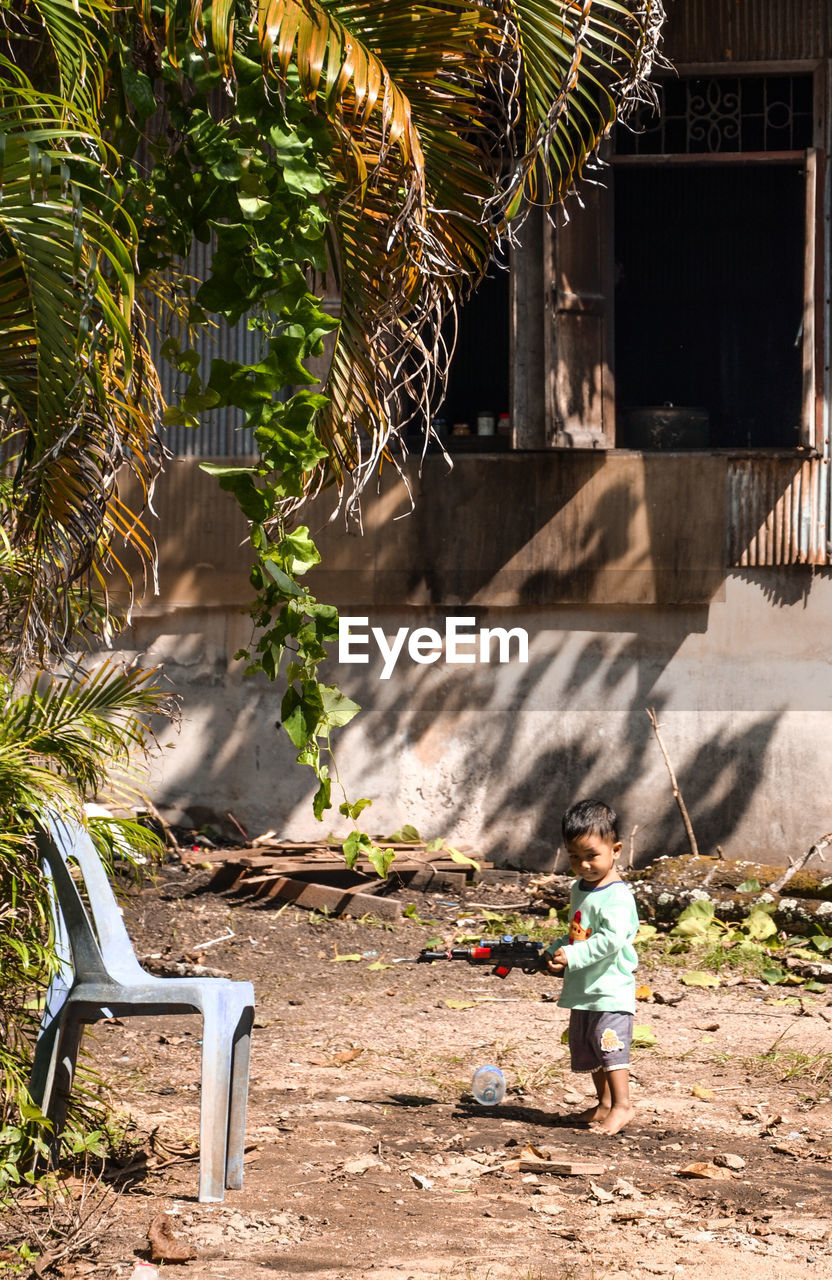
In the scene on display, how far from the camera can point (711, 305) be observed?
1273 cm

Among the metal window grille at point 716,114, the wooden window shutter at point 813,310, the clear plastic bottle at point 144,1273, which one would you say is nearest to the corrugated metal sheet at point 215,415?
the metal window grille at point 716,114

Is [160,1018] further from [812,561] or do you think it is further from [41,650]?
[812,561]

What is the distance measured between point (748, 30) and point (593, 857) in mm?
6262

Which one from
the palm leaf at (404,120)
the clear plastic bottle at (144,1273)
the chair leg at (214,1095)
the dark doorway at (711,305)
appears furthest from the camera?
the dark doorway at (711,305)

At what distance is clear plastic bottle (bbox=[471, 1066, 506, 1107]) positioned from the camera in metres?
4.91

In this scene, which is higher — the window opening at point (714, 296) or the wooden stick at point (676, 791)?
the window opening at point (714, 296)

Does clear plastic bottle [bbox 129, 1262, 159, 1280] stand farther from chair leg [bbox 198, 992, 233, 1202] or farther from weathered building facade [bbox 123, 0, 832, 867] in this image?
weathered building facade [bbox 123, 0, 832, 867]

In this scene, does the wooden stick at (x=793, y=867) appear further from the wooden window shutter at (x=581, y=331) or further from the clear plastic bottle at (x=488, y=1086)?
the clear plastic bottle at (x=488, y=1086)

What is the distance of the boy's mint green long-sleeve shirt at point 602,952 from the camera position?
189 inches

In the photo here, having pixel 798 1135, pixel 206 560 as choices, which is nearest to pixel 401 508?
pixel 206 560

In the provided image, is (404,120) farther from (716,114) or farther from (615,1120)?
(716,114)

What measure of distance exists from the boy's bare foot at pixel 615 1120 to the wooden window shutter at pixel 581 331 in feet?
15.3

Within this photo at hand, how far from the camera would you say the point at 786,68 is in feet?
28.8

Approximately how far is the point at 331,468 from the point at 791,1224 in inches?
121
